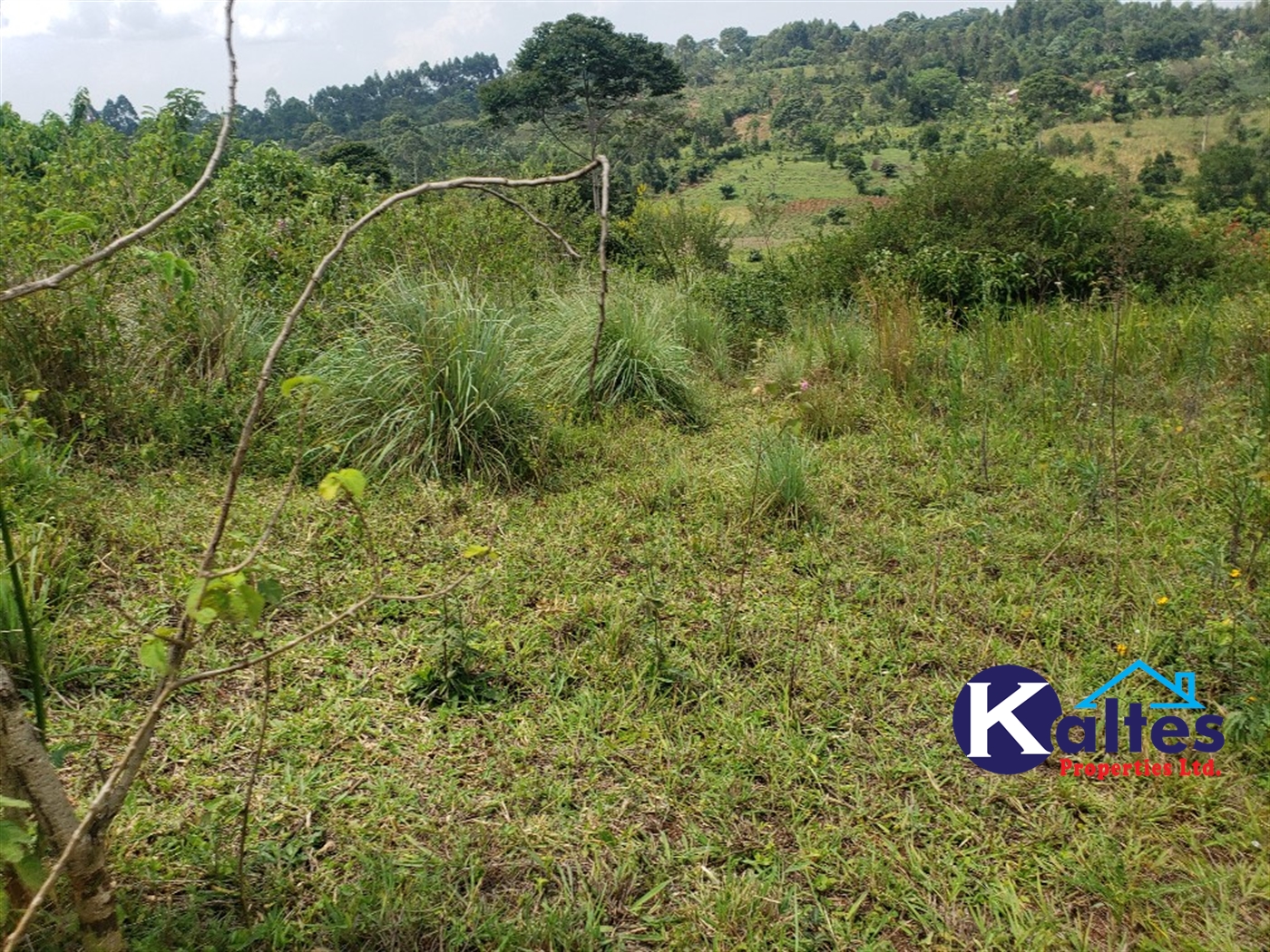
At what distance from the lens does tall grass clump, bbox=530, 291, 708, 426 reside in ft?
16.4

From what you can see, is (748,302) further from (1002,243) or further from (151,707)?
(151,707)

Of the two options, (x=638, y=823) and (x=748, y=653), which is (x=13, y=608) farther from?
(x=748, y=653)

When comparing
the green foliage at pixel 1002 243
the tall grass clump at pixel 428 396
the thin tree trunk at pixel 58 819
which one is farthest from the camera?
the green foliage at pixel 1002 243

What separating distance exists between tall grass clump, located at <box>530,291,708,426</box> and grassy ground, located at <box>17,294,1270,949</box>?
703 millimetres

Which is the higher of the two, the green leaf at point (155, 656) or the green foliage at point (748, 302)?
the green leaf at point (155, 656)

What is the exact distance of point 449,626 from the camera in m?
2.72

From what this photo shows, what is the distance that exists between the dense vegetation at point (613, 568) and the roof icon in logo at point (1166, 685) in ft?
0.17

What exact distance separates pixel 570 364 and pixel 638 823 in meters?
3.42

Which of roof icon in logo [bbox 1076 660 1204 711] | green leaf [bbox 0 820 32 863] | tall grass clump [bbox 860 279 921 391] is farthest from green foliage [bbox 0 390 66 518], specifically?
tall grass clump [bbox 860 279 921 391]

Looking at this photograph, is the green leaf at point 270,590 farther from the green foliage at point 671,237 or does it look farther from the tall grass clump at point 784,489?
the green foliage at point 671,237

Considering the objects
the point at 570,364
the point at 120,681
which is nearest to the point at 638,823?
the point at 120,681

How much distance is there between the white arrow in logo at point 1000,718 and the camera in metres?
2.32

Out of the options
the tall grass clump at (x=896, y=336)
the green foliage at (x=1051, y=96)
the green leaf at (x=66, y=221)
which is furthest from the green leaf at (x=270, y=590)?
the green foliage at (x=1051, y=96)

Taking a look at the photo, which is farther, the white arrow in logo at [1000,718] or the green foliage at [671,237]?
the green foliage at [671,237]
